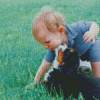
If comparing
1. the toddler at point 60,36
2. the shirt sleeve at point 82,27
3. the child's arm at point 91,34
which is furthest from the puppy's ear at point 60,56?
the shirt sleeve at point 82,27

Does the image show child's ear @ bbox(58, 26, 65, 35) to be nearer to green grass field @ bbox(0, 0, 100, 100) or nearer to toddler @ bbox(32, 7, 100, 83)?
toddler @ bbox(32, 7, 100, 83)

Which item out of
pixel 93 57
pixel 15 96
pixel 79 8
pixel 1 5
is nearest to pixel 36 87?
pixel 15 96

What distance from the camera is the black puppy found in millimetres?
1709

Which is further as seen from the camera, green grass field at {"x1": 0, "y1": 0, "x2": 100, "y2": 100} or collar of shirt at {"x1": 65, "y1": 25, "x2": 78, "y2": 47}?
collar of shirt at {"x1": 65, "y1": 25, "x2": 78, "y2": 47}

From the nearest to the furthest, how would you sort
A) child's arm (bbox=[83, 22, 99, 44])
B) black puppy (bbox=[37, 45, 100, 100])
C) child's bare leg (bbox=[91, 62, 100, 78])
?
black puppy (bbox=[37, 45, 100, 100]) < child's arm (bbox=[83, 22, 99, 44]) < child's bare leg (bbox=[91, 62, 100, 78])

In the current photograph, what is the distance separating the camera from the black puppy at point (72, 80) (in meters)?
1.71

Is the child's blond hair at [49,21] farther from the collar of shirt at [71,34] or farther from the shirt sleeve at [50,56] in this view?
the shirt sleeve at [50,56]

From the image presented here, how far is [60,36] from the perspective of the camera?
2201 mm

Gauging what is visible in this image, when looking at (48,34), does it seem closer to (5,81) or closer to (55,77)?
(55,77)

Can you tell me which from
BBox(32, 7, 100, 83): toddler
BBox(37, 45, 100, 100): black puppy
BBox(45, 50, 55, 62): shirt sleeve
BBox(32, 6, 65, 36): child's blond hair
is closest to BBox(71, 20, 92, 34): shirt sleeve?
BBox(32, 7, 100, 83): toddler

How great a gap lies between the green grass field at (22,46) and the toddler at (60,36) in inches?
9.7

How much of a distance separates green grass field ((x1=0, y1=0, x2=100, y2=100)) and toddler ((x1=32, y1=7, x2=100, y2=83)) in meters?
0.25

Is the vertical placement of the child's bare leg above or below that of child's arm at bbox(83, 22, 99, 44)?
below

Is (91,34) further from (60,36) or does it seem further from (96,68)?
(96,68)
